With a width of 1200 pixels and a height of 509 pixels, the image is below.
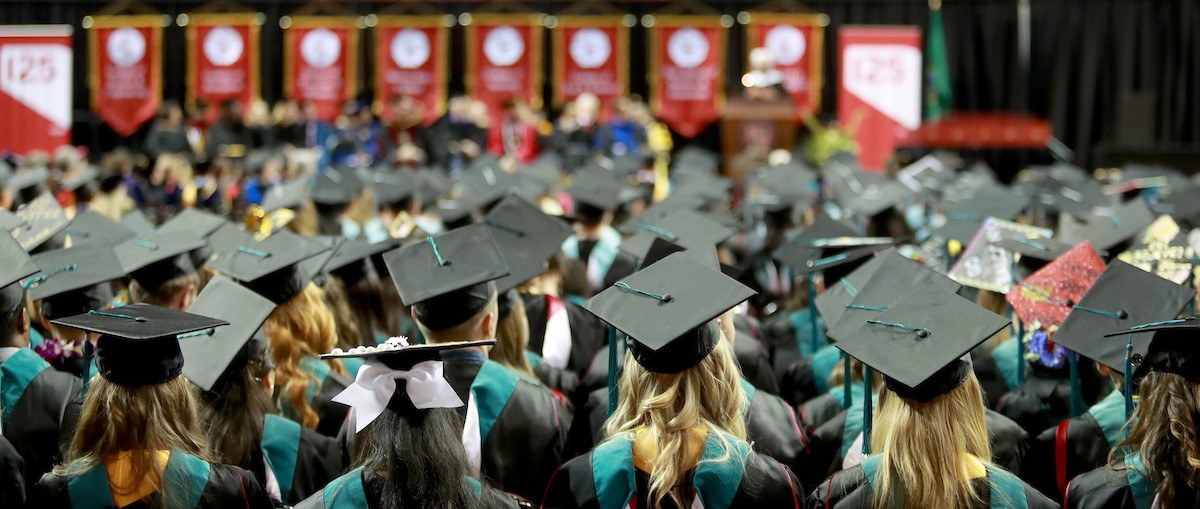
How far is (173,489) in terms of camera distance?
2398mm

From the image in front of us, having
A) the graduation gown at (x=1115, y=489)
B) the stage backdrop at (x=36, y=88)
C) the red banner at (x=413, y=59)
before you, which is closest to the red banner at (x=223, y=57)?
the stage backdrop at (x=36, y=88)

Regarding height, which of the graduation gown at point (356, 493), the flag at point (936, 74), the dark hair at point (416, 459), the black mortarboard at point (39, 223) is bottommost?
the graduation gown at point (356, 493)

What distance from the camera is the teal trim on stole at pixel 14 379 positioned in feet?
9.84

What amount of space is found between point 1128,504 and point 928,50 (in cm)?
1408

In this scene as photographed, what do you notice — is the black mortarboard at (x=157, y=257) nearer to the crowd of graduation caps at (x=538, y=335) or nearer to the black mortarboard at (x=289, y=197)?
the crowd of graduation caps at (x=538, y=335)

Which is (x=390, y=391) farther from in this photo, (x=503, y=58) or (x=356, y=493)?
(x=503, y=58)

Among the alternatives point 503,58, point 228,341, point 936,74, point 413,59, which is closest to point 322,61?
point 413,59

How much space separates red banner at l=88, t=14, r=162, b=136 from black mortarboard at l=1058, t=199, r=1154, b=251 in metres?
13.7

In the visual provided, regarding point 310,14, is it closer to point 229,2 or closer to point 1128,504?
point 229,2

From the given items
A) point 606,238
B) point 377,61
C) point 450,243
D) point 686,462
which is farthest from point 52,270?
point 377,61

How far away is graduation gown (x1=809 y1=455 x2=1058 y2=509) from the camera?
2.30m

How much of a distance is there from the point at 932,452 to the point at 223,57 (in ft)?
49.3

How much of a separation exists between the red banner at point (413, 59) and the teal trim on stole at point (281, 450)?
12.9 m

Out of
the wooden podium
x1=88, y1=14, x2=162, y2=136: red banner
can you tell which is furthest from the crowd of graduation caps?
x1=88, y1=14, x2=162, y2=136: red banner
